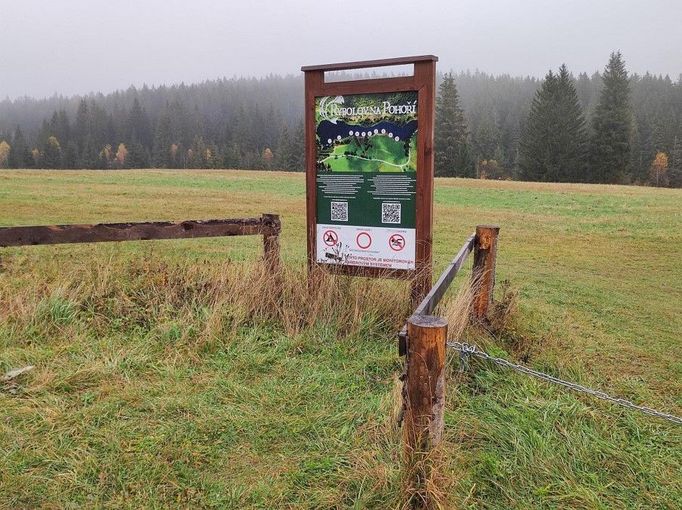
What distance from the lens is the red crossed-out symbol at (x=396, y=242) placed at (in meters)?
5.77

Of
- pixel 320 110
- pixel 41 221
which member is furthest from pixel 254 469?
pixel 41 221

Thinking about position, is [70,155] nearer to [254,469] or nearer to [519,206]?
[519,206]

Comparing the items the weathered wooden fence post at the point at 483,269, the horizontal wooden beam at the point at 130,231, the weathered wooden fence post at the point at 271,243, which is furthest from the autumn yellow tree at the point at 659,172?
the horizontal wooden beam at the point at 130,231

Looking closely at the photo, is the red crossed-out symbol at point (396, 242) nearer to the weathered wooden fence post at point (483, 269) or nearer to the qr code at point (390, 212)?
the qr code at point (390, 212)

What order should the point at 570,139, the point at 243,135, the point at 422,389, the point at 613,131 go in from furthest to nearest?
1. the point at 243,135
2. the point at 570,139
3. the point at 613,131
4. the point at 422,389

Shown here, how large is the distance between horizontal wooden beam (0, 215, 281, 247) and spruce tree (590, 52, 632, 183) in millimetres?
60203

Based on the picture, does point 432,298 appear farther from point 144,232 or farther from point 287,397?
point 144,232

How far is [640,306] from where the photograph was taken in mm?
7754

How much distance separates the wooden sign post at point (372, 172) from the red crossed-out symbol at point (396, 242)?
11mm

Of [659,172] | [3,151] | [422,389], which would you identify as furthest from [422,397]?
[3,151]

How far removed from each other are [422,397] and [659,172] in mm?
76972

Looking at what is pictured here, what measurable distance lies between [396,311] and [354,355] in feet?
2.97

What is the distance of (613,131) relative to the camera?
190ft

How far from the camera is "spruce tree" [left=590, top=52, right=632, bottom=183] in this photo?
57719 millimetres
